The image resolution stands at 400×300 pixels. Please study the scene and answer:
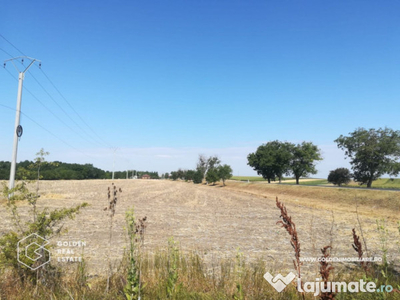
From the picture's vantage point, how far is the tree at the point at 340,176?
5631 cm

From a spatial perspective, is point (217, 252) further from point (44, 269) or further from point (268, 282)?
point (44, 269)

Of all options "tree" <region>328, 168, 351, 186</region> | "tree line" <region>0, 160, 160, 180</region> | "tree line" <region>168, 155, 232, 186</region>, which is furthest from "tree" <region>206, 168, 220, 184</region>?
"tree line" <region>0, 160, 160, 180</region>

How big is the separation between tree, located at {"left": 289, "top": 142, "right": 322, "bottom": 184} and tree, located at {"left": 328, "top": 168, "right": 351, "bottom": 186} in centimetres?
933

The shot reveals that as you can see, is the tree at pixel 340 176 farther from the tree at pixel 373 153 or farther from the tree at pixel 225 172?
the tree at pixel 225 172

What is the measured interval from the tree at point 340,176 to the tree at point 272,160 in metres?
14.2

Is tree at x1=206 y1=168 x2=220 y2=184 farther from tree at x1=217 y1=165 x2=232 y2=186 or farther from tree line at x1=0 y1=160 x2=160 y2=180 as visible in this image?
tree line at x1=0 y1=160 x2=160 y2=180

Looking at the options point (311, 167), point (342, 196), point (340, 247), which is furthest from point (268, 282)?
point (311, 167)

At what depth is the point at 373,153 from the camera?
152 feet

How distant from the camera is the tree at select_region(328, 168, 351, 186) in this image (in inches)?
2217

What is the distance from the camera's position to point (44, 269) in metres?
4.53

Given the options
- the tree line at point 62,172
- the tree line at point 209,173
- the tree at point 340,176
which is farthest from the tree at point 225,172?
the tree line at point 62,172

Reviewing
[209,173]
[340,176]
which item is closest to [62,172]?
[209,173]

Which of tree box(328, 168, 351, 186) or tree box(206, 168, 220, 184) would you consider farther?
tree box(206, 168, 220, 184)

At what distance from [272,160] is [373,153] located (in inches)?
1213
